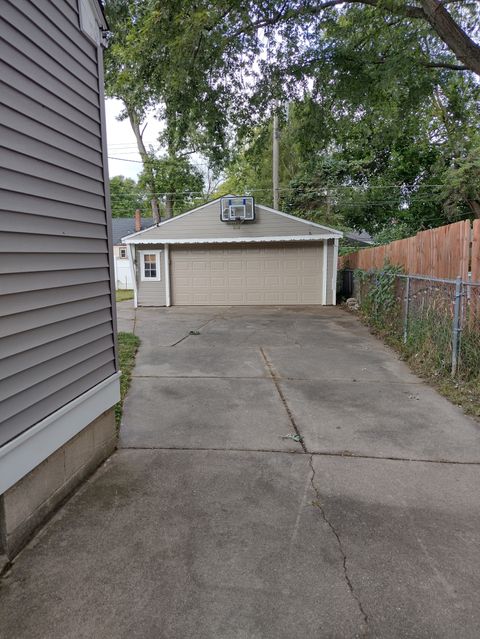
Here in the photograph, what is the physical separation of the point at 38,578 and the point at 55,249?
1697mm

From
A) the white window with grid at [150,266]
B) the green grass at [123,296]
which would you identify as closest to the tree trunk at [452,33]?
the white window with grid at [150,266]

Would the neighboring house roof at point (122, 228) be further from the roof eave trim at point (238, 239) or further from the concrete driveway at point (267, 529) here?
the concrete driveway at point (267, 529)

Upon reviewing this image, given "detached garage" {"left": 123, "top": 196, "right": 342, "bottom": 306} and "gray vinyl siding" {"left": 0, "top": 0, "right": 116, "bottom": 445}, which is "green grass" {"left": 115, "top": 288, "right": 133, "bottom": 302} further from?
"gray vinyl siding" {"left": 0, "top": 0, "right": 116, "bottom": 445}

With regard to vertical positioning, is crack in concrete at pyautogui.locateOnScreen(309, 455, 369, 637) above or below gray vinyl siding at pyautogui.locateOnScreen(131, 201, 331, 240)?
below

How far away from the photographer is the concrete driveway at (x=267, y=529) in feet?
5.46

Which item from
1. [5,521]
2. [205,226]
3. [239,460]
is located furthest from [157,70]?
[5,521]

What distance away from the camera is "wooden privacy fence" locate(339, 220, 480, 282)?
16.3ft

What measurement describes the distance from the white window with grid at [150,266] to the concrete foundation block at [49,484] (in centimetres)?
1078

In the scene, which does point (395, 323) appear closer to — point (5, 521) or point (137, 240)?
point (5, 521)

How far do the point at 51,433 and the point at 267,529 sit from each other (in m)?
1.35

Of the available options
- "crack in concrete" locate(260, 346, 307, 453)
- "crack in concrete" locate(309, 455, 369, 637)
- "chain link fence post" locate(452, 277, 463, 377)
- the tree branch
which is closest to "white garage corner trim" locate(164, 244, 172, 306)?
"crack in concrete" locate(260, 346, 307, 453)

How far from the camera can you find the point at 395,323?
25.3ft

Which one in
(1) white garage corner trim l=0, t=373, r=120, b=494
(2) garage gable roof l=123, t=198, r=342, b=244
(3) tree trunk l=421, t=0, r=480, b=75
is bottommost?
(1) white garage corner trim l=0, t=373, r=120, b=494

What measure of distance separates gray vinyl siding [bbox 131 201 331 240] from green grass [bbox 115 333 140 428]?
19.3 ft
